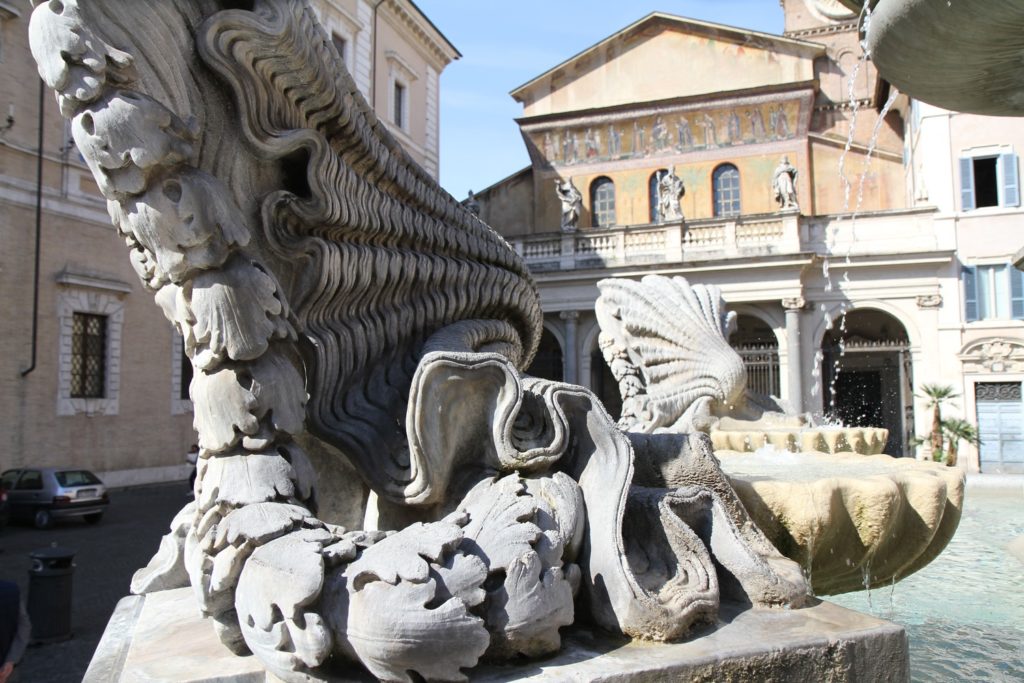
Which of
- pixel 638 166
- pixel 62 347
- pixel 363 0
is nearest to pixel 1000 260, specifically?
pixel 638 166

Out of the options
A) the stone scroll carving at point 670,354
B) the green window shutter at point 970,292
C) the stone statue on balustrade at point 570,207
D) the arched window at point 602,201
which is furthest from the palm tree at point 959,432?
the stone scroll carving at point 670,354

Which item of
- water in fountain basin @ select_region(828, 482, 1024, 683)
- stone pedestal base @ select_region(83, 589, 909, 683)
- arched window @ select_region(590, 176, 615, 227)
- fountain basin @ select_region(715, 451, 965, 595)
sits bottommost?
water in fountain basin @ select_region(828, 482, 1024, 683)

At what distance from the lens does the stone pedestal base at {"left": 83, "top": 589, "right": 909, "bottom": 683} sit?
1.53 m

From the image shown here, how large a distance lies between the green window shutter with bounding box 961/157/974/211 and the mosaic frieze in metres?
6.56

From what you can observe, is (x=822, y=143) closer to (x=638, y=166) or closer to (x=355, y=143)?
(x=638, y=166)

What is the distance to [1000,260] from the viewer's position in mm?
21281

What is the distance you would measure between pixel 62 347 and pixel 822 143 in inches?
903

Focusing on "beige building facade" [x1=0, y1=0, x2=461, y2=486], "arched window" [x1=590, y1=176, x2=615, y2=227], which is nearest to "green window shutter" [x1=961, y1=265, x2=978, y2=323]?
"arched window" [x1=590, y1=176, x2=615, y2=227]

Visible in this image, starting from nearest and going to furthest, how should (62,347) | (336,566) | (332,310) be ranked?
(336,566), (332,310), (62,347)

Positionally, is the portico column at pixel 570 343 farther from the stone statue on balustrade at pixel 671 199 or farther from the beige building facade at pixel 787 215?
the stone statue on balustrade at pixel 671 199

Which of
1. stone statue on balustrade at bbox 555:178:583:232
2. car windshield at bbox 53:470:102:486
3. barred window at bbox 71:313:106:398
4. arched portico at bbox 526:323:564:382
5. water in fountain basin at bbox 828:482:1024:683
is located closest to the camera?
water in fountain basin at bbox 828:482:1024:683

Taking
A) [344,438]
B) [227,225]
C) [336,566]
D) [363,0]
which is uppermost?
[363,0]

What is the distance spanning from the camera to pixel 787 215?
2267 centimetres

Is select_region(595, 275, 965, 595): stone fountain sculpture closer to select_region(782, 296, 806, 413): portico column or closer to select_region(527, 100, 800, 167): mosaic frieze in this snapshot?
select_region(782, 296, 806, 413): portico column
